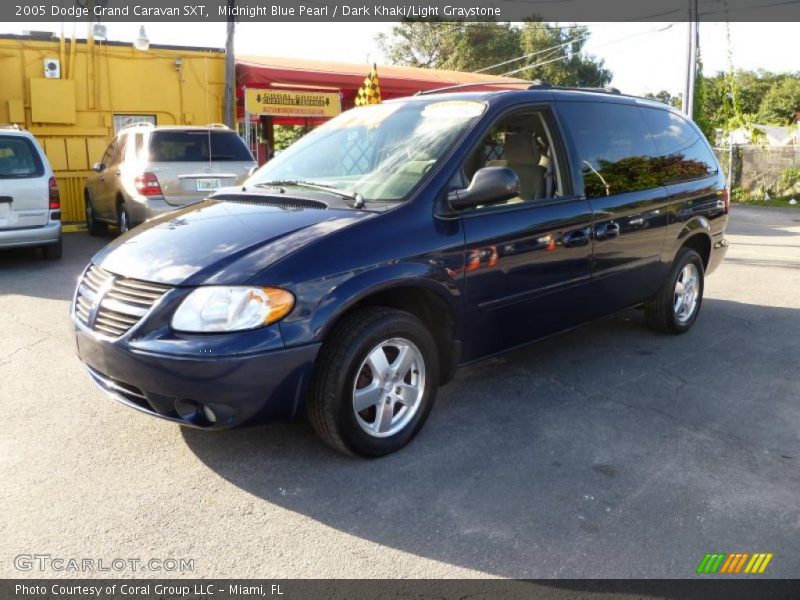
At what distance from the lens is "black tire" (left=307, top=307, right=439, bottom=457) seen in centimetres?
324

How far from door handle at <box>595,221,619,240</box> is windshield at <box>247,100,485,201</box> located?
115cm

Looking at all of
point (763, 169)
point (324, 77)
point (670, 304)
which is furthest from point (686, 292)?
point (763, 169)

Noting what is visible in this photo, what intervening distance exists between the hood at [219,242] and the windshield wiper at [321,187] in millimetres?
97

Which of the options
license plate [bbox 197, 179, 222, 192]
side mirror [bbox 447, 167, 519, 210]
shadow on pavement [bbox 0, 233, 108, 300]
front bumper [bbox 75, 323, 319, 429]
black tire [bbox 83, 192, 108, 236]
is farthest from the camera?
black tire [bbox 83, 192, 108, 236]

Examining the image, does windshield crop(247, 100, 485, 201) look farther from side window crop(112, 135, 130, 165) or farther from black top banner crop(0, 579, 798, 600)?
side window crop(112, 135, 130, 165)

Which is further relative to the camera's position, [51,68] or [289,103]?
[289,103]

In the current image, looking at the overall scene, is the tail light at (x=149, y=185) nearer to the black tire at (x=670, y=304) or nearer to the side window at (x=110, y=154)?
the side window at (x=110, y=154)

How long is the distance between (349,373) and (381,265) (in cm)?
53

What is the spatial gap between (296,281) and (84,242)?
31.0 feet

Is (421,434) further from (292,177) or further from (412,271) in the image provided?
(292,177)

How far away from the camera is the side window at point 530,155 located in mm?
4383

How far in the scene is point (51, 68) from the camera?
13805mm

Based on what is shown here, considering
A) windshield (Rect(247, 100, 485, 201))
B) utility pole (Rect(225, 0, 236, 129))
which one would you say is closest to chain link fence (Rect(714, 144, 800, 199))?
utility pole (Rect(225, 0, 236, 129))

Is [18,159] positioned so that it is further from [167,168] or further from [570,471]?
[570,471]
